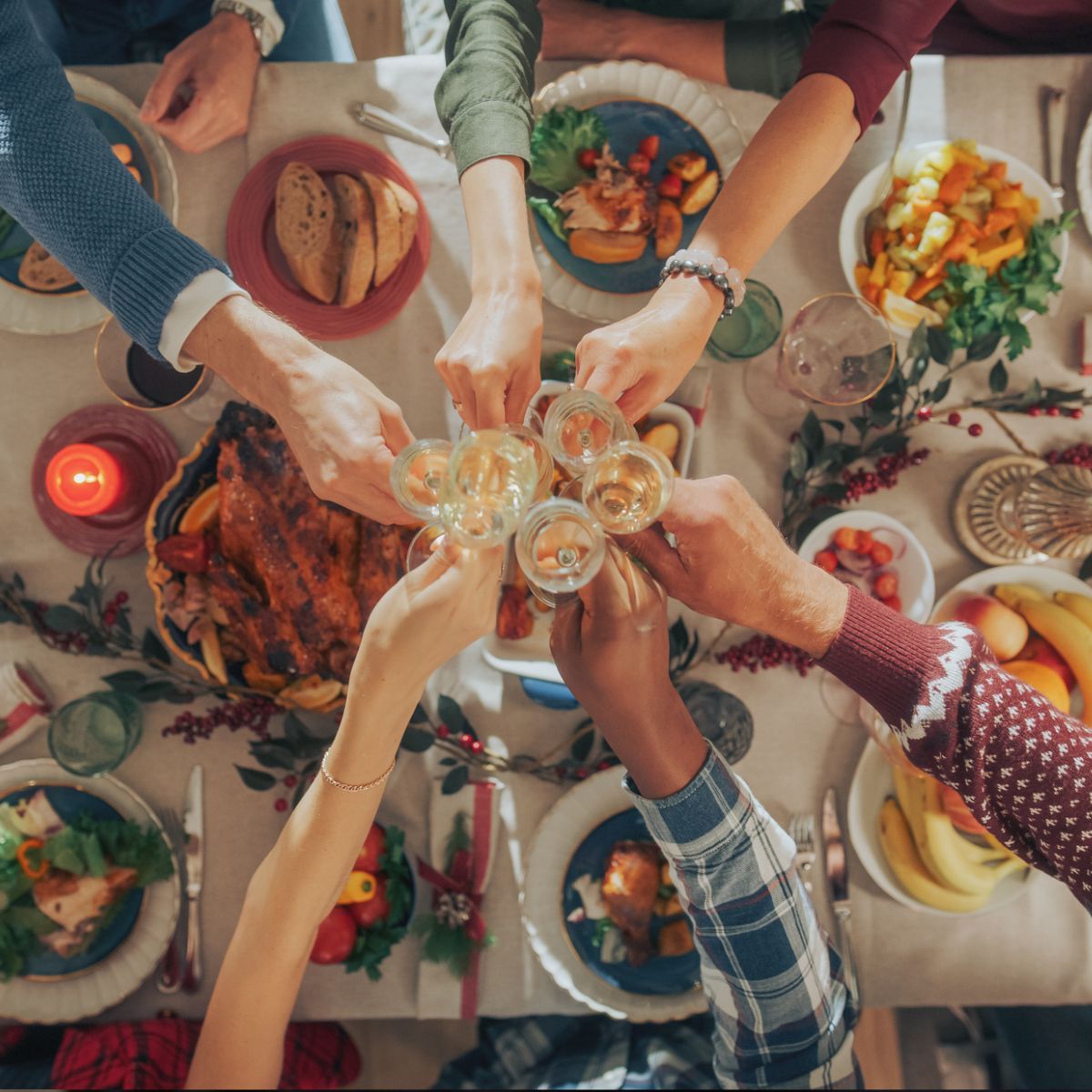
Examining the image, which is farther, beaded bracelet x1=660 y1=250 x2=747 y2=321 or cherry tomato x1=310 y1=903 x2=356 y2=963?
cherry tomato x1=310 y1=903 x2=356 y2=963

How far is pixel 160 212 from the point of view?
3.82ft

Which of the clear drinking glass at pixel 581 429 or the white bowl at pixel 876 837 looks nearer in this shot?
the clear drinking glass at pixel 581 429

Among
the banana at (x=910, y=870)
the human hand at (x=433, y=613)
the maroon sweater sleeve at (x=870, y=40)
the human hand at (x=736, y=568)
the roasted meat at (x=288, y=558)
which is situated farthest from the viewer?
the banana at (x=910, y=870)

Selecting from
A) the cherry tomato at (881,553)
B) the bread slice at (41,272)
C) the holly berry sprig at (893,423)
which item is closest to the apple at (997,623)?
the cherry tomato at (881,553)

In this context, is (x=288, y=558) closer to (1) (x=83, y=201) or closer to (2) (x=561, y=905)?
(1) (x=83, y=201)

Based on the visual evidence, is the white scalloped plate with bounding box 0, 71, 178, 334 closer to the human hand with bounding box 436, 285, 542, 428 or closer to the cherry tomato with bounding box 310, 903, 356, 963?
the human hand with bounding box 436, 285, 542, 428

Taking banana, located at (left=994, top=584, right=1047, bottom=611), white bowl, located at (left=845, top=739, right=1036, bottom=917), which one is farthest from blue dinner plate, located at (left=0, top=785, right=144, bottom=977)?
banana, located at (left=994, top=584, right=1047, bottom=611)

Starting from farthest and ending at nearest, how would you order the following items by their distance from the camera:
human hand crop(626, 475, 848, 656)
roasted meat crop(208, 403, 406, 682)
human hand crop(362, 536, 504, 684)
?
roasted meat crop(208, 403, 406, 682) < human hand crop(626, 475, 848, 656) < human hand crop(362, 536, 504, 684)

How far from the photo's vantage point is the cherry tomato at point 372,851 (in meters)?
1.40

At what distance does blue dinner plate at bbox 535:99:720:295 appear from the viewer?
1431mm

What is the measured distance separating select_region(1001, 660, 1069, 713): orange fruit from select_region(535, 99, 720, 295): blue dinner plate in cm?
87

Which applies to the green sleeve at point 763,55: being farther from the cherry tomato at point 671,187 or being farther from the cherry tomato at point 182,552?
the cherry tomato at point 182,552

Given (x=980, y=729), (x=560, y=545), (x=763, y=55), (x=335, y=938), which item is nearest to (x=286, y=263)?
(x=560, y=545)

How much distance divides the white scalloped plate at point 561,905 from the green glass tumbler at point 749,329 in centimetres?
73
